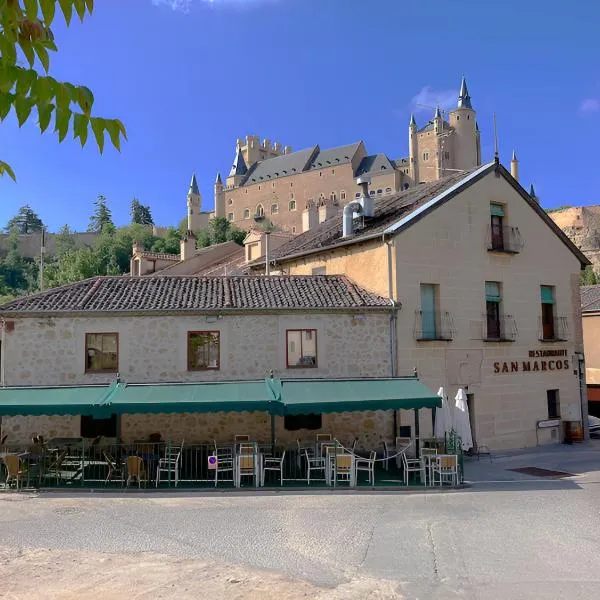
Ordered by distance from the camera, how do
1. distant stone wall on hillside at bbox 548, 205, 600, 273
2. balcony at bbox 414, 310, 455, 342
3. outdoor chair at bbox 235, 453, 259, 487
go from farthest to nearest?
distant stone wall on hillside at bbox 548, 205, 600, 273
balcony at bbox 414, 310, 455, 342
outdoor chair at bbox 235, 453, 259, 487

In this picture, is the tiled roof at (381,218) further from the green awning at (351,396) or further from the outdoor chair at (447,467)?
the outdoor chair at (447,467)

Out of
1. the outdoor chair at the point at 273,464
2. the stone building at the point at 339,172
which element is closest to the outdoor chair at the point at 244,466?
the outdoor chair at the point at 273,464

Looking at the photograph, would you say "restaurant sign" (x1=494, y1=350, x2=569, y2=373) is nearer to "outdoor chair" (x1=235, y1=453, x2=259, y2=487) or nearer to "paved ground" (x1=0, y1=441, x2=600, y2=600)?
"paved ground" (x1=0, y1=441, x2=600, y2=600)

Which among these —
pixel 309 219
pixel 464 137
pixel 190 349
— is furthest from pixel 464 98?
pixel 190 349

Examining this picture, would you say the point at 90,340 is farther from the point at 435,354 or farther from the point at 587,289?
the point at 587,289

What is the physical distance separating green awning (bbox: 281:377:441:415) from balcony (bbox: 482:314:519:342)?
532 cm

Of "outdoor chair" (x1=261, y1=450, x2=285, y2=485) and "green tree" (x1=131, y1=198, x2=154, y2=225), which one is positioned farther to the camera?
"green tree" (x1=131, y1=198, x2=154, y2=225)

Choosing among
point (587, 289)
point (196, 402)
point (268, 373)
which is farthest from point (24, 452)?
point (587, 289)

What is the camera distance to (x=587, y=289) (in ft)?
115

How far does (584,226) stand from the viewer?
94.1m

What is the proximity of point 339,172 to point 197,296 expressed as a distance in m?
93.8

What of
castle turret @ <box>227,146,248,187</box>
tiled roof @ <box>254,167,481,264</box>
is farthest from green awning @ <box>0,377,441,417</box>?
castle turret @ <box>227,146,248,187</box>

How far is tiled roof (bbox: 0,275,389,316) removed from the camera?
57.2 ft

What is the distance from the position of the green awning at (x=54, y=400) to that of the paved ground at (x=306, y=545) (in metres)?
1.94
